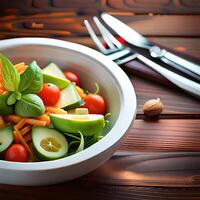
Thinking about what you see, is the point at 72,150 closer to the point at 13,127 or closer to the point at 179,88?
the point at 13,127

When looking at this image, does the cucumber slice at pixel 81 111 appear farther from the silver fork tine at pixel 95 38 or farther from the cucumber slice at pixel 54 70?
the silver fork tine at pixel 95 38

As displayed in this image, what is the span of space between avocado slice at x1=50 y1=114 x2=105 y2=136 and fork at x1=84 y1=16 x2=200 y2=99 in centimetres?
28

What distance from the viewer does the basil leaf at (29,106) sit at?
90 centimetres

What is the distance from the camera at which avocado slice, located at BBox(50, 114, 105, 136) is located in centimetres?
91

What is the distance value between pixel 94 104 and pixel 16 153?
0.21 meters

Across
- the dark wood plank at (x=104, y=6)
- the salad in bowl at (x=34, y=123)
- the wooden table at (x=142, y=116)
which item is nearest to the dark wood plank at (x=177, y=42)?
the wooden table at (x=142, y=116)

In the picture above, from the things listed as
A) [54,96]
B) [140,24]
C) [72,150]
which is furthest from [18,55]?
[140,24]

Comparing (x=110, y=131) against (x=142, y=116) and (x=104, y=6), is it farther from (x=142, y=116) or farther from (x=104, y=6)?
(x=104, y=6)

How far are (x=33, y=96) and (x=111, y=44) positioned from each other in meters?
0.38

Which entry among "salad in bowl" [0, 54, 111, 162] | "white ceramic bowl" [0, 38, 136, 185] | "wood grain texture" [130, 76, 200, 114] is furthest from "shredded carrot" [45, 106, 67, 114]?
"wood grain texture" [130, 76, 200, 114]

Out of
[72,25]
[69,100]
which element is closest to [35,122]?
[69,100]

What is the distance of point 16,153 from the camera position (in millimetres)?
883

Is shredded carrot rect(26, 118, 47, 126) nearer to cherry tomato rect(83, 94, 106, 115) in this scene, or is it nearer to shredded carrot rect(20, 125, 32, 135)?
shredded carrot rect(20, 125, 32, 135)

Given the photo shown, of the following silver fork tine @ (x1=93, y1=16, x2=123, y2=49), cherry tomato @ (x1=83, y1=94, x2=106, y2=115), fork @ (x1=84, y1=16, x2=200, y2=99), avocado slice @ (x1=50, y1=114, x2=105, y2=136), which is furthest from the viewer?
silver fork tine @ (x1=93, y1=16, x2=123, y2=49)
